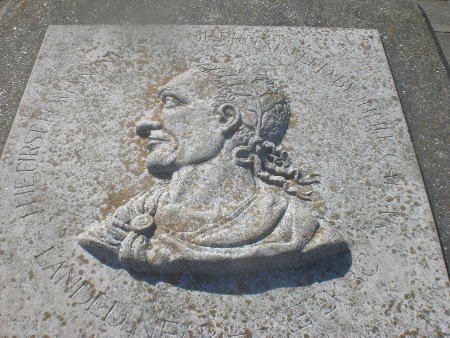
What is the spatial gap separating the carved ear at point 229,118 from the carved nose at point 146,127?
43 centimetres

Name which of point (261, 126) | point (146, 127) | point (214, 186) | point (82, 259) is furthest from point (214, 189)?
point (82, 259)

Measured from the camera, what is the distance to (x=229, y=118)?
2715mm

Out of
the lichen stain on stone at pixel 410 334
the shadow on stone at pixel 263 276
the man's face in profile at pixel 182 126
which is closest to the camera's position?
the lichen stain on stone at pixel 410 334

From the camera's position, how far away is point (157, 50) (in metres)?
3.48

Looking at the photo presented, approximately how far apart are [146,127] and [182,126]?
0.91 feet

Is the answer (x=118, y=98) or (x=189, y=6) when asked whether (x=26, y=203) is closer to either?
(x=118, y=98)

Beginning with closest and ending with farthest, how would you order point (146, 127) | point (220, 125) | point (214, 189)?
1. point (214, 189)
2. point (220, 125)
3. point (146, 127)

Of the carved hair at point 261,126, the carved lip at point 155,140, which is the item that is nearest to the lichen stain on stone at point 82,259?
the carved lip at point 155,140

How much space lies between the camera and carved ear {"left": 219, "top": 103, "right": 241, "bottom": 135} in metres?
2.67

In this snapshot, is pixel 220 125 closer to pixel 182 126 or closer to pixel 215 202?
pixel 182 126

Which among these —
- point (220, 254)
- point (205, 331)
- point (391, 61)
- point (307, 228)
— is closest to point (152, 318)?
point (205, 331)

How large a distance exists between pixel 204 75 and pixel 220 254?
51.1 inches

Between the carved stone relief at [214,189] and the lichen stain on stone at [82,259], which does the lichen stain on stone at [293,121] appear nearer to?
the carved stone relief at [214,189]

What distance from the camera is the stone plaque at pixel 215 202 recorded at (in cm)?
224
